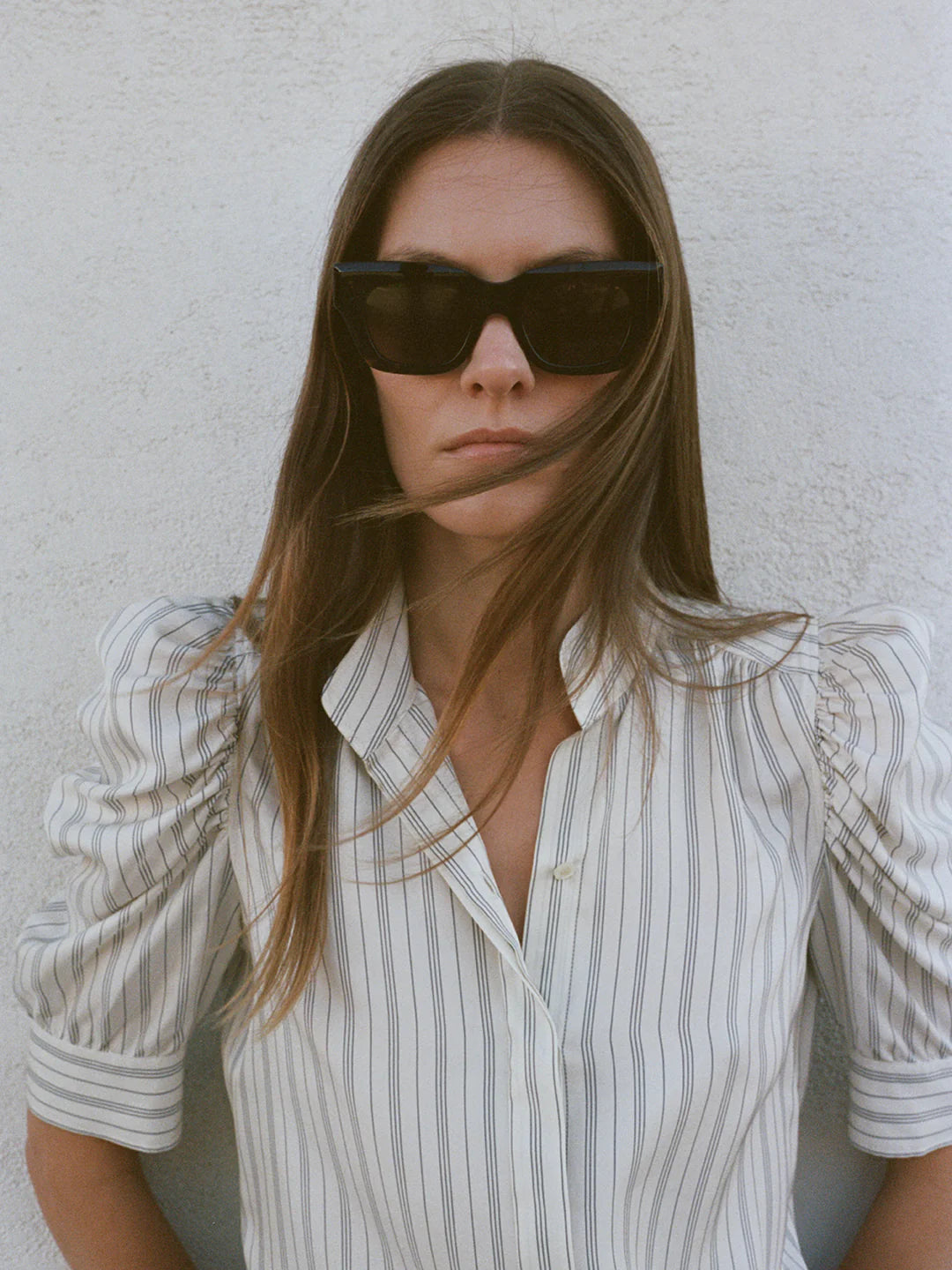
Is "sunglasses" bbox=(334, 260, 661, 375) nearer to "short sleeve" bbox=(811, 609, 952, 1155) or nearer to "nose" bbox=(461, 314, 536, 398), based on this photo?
"nose" bbox=(461, 314, 536, 398)

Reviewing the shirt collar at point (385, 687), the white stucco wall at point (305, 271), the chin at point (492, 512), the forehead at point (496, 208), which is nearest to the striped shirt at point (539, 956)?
the shirt collar at point (385, 687)

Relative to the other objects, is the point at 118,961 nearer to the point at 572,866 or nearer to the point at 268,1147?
the point at 268,1147

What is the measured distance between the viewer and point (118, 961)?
3.78 ft

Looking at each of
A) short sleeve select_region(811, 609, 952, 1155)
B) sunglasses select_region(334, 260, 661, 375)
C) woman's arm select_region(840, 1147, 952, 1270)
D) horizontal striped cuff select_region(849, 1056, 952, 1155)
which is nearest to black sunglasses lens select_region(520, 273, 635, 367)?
sunglasses select_region(334, 260, 661, 375)

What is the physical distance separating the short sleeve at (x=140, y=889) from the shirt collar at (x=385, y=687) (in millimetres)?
116

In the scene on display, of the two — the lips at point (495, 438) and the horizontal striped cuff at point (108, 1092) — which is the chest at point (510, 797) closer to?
the lips at point (495, 438)

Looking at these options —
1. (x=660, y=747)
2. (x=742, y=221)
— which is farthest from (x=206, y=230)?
(x=660, y=747)

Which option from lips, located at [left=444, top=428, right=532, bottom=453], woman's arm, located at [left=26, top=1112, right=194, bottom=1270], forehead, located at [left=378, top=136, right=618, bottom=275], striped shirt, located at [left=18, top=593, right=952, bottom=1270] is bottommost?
woman's arm, located at [left=26, top=1112, right=194, bottom=1270]

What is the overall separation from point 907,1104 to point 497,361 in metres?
0.83

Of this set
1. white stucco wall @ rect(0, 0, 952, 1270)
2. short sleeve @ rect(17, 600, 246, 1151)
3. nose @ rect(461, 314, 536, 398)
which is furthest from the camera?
white stucco wall @ rect(0, 0, 952, 1270)

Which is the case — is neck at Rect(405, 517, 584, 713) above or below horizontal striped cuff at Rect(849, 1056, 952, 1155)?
above

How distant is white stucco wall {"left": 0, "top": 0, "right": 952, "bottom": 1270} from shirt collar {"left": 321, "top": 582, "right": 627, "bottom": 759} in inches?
12.9

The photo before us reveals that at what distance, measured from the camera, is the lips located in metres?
1.06

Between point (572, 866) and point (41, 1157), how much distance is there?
66cm
